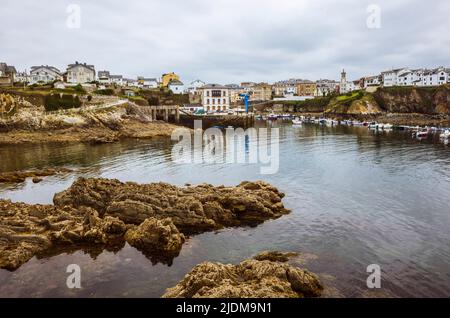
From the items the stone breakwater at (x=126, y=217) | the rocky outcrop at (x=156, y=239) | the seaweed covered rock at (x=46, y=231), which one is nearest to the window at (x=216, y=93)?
the stone breakwater at (x=126, y=217)

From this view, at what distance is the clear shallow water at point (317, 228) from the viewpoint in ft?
60.1

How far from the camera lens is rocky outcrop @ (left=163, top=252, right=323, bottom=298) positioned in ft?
49.8

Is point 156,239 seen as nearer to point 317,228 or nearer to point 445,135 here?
point 317,228

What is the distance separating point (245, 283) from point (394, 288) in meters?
7.57

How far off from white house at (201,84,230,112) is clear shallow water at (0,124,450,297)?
93.7 meters

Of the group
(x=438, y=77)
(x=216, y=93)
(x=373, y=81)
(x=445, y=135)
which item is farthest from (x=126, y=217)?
(x=373, y=81)

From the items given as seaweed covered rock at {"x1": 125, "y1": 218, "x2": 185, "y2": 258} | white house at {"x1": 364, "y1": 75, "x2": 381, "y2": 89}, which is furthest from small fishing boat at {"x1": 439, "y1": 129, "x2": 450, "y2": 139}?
white house at {"x1": 364, "y1": 75, "x2": 381, "y2": 89}

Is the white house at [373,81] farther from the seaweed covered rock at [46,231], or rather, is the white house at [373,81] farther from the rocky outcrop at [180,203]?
the seaweed covered rock at [46,231]

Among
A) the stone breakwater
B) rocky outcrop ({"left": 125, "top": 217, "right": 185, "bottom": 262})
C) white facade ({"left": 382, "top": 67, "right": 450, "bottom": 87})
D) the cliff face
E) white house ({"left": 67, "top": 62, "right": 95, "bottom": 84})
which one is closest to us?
rocky outcrop ({"left": 125, "top": 217, "right": 185, "bottom": 262})

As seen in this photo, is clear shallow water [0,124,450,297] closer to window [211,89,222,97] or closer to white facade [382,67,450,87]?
window [211,89,222,97]

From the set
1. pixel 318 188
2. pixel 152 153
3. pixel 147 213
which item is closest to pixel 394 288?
pixel 147 213

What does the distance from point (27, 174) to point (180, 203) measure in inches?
1007

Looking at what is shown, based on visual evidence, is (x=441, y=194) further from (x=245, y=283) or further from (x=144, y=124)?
(x=144, y=124)

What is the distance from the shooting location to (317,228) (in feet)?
85.7
